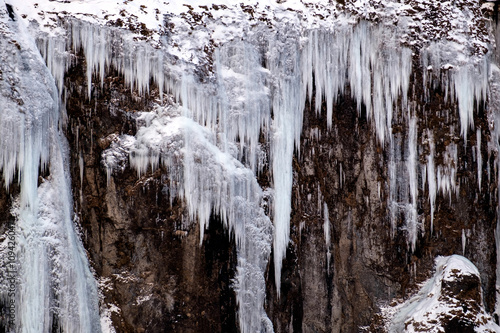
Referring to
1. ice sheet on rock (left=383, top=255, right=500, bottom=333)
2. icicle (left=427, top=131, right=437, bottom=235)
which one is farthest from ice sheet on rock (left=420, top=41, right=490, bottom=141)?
ice sheet on rock (left=383, top=255, right=500, bottom=333)

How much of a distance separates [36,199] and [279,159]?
2716mm

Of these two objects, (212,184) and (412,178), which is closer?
(212,184)

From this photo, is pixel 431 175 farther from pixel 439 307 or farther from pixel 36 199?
pixel 36 199

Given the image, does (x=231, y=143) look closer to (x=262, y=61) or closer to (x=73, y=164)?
(x=262, y=61)

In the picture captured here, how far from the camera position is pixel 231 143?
6.22 meters

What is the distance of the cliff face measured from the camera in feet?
19.5

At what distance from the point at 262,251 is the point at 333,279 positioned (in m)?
1.00

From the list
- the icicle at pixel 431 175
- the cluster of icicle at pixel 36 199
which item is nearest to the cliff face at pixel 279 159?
the icicle at pixel 431 175

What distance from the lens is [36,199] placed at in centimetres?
546

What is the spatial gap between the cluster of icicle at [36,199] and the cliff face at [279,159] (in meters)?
0.25

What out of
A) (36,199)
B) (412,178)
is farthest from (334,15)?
(36,199)

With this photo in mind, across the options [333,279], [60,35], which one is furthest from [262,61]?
[333,279]

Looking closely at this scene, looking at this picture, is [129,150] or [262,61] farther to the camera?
[262,61]

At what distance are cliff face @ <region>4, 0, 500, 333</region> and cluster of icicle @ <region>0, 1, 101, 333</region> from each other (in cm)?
25
